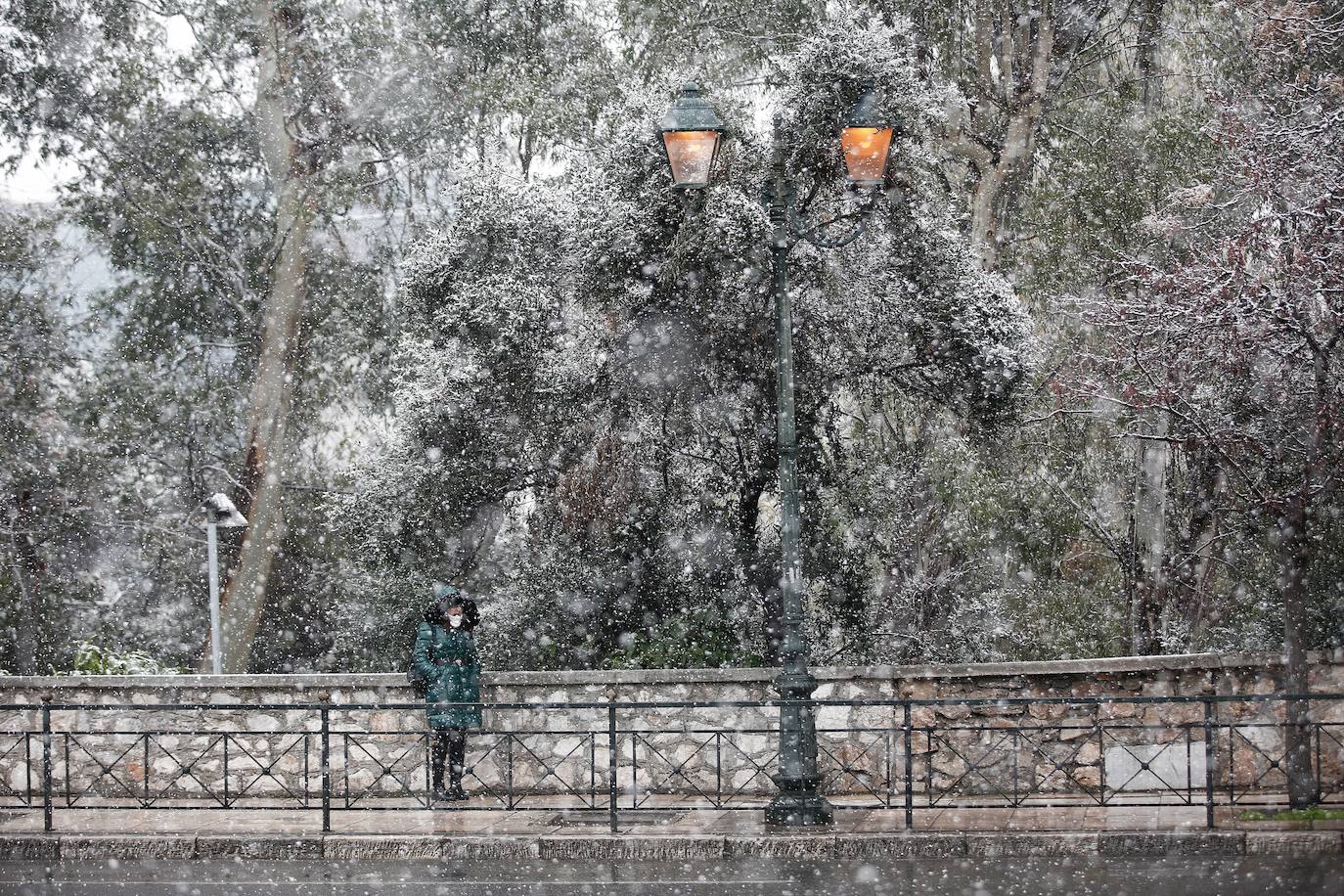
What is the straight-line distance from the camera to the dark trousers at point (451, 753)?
1209 cm

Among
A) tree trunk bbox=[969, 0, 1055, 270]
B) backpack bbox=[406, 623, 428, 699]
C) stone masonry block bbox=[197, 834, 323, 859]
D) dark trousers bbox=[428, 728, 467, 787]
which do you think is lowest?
stone masonry block bbox=[197, 834, 323, 859]

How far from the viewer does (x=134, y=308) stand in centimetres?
2278

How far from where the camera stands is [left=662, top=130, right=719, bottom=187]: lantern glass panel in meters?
10.9

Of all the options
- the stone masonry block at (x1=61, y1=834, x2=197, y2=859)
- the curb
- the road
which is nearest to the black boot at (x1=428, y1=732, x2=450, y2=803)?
the curb

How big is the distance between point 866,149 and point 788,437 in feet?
7.52

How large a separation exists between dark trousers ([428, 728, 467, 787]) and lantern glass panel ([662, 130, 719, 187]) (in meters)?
4.83

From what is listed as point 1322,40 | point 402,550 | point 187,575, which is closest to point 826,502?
point 402,550

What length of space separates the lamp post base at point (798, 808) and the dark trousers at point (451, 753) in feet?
8.90

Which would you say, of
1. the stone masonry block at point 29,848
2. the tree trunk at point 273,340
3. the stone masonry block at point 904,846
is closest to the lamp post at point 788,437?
the stone masonry block at point 904,846

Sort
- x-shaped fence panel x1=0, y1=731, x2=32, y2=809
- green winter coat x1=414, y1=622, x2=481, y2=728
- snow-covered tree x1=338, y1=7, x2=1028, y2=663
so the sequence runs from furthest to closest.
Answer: snow-covered tree x1=338, y1=7, x2=1028, y2=663 → x-shaped fence panel x1=0, y1=731, x2=32, y2=809 → green winter coat x1=414, y1=622, x2=481, y2=728

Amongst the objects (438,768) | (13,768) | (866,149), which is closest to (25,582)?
(13,768)

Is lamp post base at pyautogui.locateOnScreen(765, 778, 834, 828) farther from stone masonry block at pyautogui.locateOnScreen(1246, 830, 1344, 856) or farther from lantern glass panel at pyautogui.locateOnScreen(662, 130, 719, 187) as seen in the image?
lantern glass panel at pyautogui.locateOnScreen(662, 130, 719, 187)

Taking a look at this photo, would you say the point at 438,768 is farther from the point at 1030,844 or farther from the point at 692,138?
the point at 692,138

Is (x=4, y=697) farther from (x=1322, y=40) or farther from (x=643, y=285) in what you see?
(x=1322, y=40)
